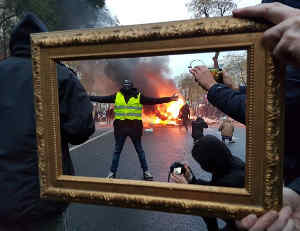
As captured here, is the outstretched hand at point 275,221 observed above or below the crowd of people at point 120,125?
below

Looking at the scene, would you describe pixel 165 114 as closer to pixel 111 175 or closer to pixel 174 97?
pixel 174 97

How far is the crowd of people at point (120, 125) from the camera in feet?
3.22

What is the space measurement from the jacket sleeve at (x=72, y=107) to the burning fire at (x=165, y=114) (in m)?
0.34

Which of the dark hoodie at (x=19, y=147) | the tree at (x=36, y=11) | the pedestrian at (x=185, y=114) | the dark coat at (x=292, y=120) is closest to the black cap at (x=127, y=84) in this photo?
the pedestrian at (x=185, y=114)

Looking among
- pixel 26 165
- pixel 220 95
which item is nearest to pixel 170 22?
pixel 220 95

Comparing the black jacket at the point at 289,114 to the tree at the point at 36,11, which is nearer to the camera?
the black jacket at the point at 289,114

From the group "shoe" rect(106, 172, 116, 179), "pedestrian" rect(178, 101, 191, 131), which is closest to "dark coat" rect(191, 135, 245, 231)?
"pedestrian" rect(178, 101, 191, 131)

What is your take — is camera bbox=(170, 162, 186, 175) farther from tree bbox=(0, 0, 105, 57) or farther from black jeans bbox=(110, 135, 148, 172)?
tree bbox=(0, 0, 105, 57)

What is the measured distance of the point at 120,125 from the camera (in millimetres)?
1351

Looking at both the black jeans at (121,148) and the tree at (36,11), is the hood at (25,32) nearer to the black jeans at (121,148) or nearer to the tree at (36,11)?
the black jeans at (121,148)

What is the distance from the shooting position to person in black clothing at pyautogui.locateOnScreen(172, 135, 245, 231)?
3.63ft

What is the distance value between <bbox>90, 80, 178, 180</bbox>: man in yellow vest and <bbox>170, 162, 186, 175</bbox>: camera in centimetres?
11

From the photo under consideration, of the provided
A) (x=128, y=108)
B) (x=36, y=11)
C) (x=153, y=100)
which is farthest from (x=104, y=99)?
(x=36, y=11)

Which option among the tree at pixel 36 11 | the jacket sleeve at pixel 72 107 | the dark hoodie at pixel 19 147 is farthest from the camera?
the tree at pixel 36 11
